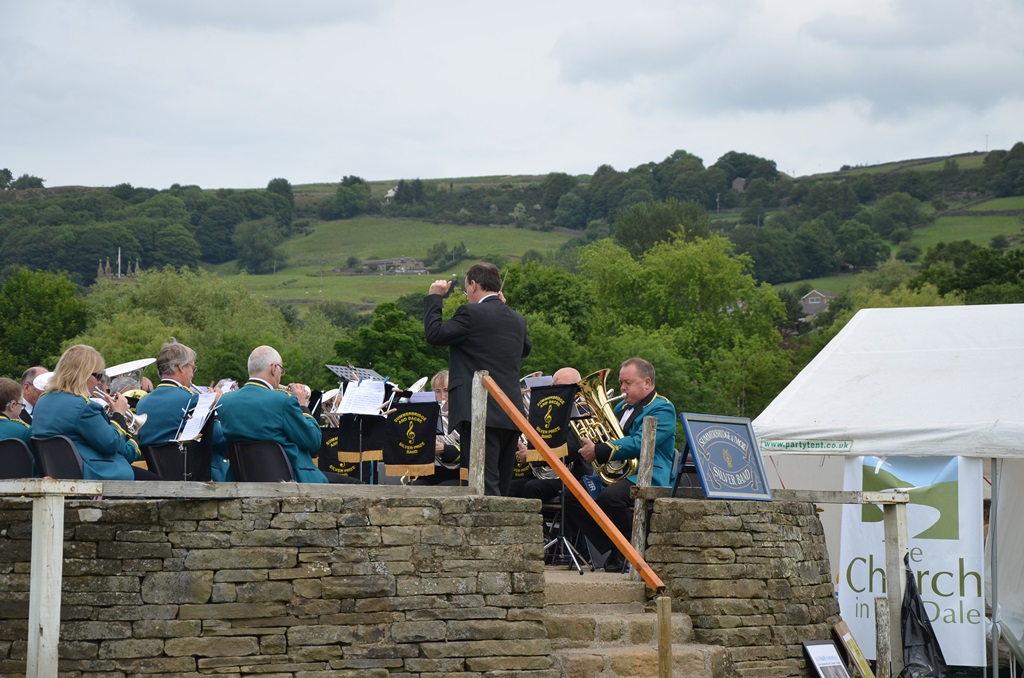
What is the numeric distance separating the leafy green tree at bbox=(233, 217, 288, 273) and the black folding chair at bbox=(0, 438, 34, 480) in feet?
422

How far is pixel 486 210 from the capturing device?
167000mm

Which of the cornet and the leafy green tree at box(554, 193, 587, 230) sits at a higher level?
the leafy green tree at box(554, 193, 587, 230)

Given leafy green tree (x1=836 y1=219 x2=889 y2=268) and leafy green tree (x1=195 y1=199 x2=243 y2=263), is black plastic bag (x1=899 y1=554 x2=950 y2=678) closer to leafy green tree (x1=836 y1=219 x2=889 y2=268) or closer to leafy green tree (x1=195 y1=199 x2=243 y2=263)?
leafy green tree (x1=836 y1=219 x2=889 y2=268)

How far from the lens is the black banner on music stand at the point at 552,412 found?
10.2 meters

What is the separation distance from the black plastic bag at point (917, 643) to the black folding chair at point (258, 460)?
206 inches

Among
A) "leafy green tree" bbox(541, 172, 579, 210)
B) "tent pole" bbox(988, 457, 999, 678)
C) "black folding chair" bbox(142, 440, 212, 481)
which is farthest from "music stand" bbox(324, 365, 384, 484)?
"leafy green tree" bbox(541, 172, 579, 210)

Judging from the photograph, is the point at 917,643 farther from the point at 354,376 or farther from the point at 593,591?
the point at 354,376

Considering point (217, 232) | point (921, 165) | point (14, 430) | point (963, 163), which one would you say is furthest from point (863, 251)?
point (14, 430)

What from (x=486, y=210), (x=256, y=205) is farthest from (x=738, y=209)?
(x=256, y=205)

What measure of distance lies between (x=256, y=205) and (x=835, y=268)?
229 feet

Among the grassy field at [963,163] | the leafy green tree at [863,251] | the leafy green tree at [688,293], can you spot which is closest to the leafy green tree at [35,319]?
the leafy green tree at [688,293]

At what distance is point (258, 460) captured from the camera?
8766 mm

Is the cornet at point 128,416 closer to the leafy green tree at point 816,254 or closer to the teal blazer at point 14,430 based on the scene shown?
the teal blazer at point 14,430

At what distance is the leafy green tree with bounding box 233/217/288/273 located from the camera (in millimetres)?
137250
